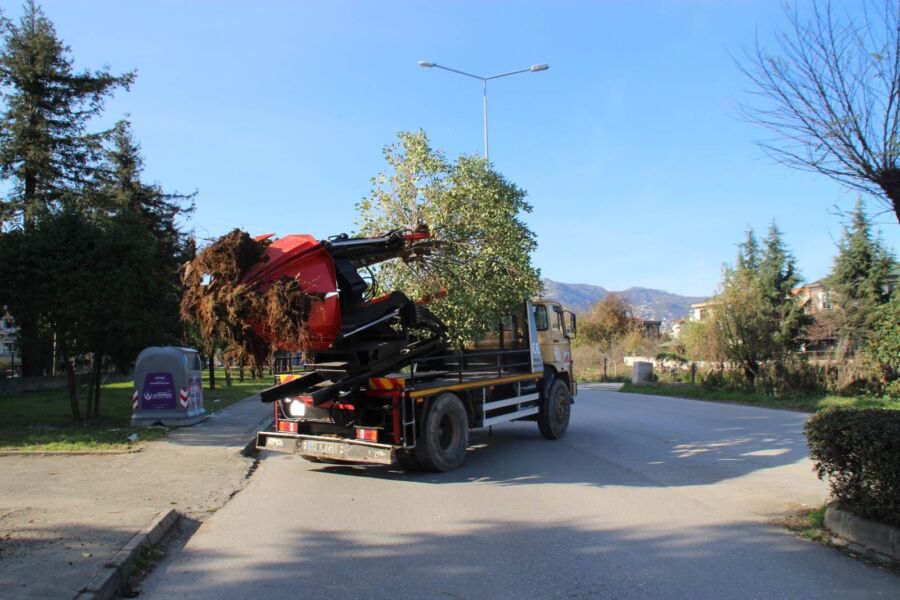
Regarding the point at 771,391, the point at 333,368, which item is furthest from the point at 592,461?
the point at 771,391

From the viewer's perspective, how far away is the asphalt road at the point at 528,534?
4758 mm

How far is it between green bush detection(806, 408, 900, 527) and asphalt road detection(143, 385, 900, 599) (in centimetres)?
53

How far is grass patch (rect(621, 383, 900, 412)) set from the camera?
1835 centimetres

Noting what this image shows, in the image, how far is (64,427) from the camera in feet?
47.1

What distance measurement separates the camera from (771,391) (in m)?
22.3

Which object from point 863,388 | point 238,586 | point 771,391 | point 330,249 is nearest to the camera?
point 238,586

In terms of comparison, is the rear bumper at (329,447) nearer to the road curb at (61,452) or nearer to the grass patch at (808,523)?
the road curb at (61,452)

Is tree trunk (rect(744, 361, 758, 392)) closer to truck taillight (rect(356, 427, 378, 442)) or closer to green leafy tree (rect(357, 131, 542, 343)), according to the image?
green leafy tree (rect(357, 131, 542, 343))

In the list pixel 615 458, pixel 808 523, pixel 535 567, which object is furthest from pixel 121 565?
pixel 615 458

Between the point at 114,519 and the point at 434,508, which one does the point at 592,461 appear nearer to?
the point at 434,508

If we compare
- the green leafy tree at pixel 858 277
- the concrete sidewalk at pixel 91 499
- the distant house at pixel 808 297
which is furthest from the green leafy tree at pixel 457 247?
the distant house at pixel 808 297

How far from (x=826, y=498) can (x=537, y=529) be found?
11.7 feet

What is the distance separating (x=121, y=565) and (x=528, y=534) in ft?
11.4

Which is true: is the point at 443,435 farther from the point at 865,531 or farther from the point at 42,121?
the point at 42,121
